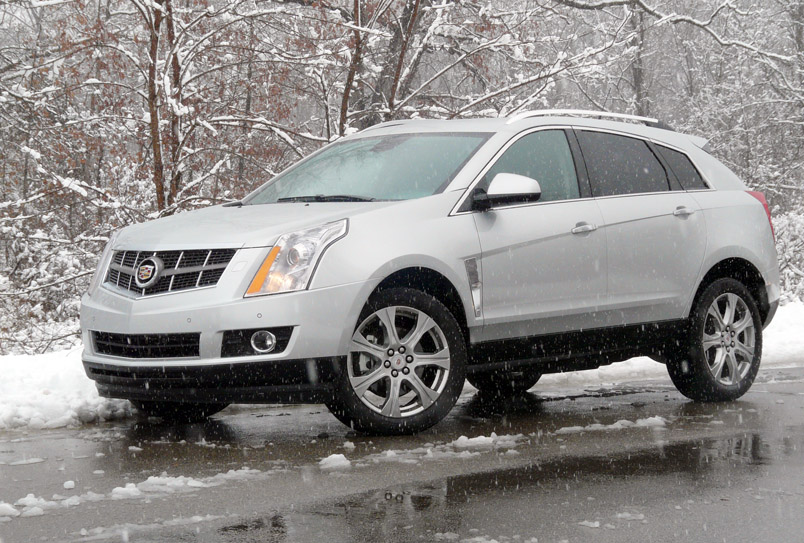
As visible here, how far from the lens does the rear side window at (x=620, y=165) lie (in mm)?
7031

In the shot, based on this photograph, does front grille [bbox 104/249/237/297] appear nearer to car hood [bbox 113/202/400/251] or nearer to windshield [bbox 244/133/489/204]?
car hood [bbox 113/202/400/251]

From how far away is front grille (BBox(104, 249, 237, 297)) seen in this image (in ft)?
18.2

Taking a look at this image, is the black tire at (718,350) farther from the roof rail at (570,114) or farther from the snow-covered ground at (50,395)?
the snow-covered ground at (50,395)

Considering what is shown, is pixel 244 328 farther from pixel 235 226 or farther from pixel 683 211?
pixel 683 211

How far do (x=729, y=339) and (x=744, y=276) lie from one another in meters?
0.55

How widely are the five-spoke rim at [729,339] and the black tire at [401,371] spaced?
2.30 metres

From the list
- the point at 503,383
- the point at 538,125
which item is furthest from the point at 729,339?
the point at 538,125

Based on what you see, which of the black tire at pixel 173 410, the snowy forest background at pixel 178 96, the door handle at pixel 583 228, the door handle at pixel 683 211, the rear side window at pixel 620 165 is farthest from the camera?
the snowy forest background at pixel 178 96

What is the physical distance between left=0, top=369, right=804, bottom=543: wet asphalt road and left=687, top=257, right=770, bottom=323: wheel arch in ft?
3.47

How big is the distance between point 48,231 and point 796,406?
10913 mm

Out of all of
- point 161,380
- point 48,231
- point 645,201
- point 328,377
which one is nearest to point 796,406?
point 645,201

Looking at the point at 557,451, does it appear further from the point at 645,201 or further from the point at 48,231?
the point at 48,231

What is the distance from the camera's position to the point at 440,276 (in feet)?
19.7

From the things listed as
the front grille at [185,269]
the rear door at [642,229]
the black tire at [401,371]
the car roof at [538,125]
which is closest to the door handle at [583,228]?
the rear door at [642,229]
